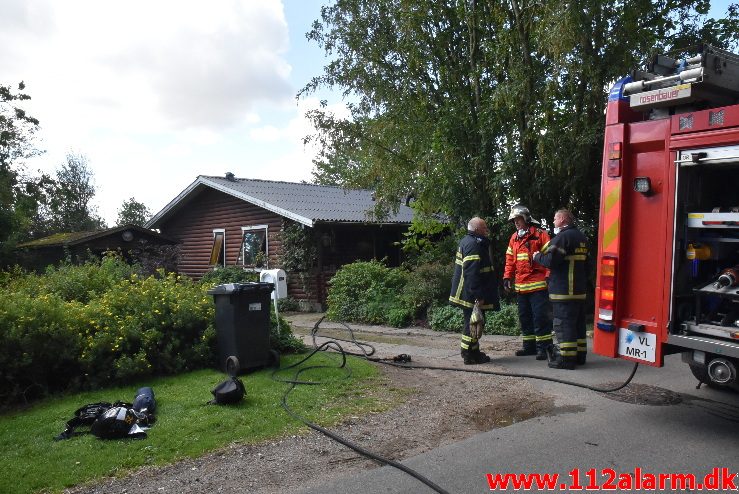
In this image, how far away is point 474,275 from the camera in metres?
7.41

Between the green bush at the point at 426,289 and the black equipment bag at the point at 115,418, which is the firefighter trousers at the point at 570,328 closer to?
the black equipment bag at the point at 115,418

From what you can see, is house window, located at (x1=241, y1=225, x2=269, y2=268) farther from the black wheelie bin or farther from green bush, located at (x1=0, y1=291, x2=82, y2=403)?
green bush, located at (x1=0, y1=291, x2=82, y2=403)

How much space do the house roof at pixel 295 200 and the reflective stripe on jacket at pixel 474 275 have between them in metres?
7.48

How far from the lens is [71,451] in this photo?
15.6 ft

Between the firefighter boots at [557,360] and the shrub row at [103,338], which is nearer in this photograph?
the shrub row at [103,338]

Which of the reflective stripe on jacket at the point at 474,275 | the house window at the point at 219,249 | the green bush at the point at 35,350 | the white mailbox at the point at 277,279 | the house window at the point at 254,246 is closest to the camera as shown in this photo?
the green bush at the point at 35,350

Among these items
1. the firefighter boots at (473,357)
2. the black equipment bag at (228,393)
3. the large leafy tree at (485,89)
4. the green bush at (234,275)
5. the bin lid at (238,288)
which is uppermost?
the large leafy tree at (485,89)

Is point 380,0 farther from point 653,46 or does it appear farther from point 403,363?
point 403,363

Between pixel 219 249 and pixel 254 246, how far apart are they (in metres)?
Answer: 2.23

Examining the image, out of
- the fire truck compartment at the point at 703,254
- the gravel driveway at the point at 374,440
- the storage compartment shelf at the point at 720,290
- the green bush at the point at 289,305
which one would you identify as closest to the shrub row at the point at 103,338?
the gravel driveway at the point at 374,440

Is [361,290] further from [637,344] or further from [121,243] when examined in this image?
[121,243]

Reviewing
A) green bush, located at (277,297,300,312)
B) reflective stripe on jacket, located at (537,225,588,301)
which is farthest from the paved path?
green bush, located at (277,297,300,312)

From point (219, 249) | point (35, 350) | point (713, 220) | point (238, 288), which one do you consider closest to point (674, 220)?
point (713, 220)

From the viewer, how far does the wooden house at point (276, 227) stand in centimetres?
1700
